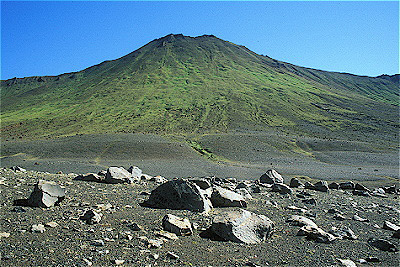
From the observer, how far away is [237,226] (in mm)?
7074

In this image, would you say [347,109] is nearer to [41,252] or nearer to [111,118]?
[111,118]

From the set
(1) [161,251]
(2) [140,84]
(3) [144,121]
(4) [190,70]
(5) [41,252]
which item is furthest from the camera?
(4) [190,70]

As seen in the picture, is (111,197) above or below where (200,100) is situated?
below

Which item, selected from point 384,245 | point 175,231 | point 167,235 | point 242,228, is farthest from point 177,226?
point 384,245

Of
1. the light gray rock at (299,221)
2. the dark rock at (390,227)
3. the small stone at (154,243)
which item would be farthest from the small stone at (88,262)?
the dark rock at (390,227)

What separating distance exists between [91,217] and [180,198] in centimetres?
260

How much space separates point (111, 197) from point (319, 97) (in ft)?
309

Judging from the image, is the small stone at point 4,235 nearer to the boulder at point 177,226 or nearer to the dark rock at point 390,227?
the boulder at point 177,226

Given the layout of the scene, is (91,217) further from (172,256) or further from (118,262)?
(172,256)

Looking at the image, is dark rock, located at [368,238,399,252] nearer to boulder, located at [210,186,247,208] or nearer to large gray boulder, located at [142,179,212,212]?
boulder, located at [210,186,247,208]

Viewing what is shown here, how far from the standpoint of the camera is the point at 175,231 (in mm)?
7109

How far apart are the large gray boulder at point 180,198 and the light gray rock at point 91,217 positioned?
1967 millimetres

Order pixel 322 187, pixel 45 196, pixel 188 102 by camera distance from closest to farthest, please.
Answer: pixel 45 196
pixel 322 187
pixel 188 102

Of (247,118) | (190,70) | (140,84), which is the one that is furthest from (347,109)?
(140,84)
